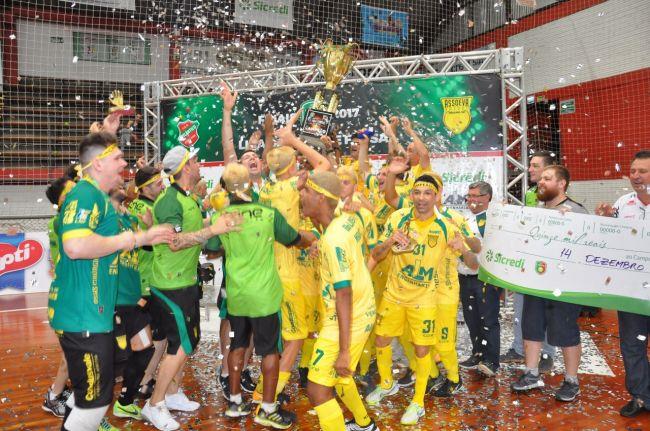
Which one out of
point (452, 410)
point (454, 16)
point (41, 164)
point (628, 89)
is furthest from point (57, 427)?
point (454, 16)

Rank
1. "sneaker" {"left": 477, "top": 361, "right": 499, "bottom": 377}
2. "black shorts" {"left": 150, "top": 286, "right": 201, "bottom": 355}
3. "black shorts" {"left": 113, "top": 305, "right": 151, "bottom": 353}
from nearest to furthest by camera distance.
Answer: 1. "black shorts" {"left": 150, "top": 286, "right": 201, "bottom": 355}
2. "black shorts" {"left": 113, "top": 305, "right": 151, "bottom": 353}
3. "sneaker" {"left": 477, "top": 361, "right": 499, "bottom": 377}

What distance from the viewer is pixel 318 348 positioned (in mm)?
3273

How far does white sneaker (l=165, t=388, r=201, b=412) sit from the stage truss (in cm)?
586

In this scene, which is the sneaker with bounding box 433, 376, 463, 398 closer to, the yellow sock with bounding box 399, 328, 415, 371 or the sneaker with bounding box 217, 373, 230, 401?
the yellow sock with bounding box 399, 328, 415, 371

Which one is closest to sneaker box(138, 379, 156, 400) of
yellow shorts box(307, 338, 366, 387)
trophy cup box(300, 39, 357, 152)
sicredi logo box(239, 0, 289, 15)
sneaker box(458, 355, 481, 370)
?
yellow shorts box(307, 338, 366, 387)

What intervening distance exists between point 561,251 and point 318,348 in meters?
2.62

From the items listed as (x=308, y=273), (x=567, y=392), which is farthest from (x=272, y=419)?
(x=567, y=392)

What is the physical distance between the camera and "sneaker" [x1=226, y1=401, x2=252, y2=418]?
14.0 feet

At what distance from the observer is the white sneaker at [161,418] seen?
161 inches

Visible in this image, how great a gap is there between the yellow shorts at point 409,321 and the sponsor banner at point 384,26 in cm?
1671

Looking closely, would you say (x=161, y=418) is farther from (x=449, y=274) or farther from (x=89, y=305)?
(x=449, y=274)

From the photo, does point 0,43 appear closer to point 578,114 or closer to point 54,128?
point 54,128

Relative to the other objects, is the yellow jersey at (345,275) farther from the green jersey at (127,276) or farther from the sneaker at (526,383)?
the sneaker at (526,383)

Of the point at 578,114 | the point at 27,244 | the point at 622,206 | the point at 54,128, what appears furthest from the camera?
the point at 54,128
